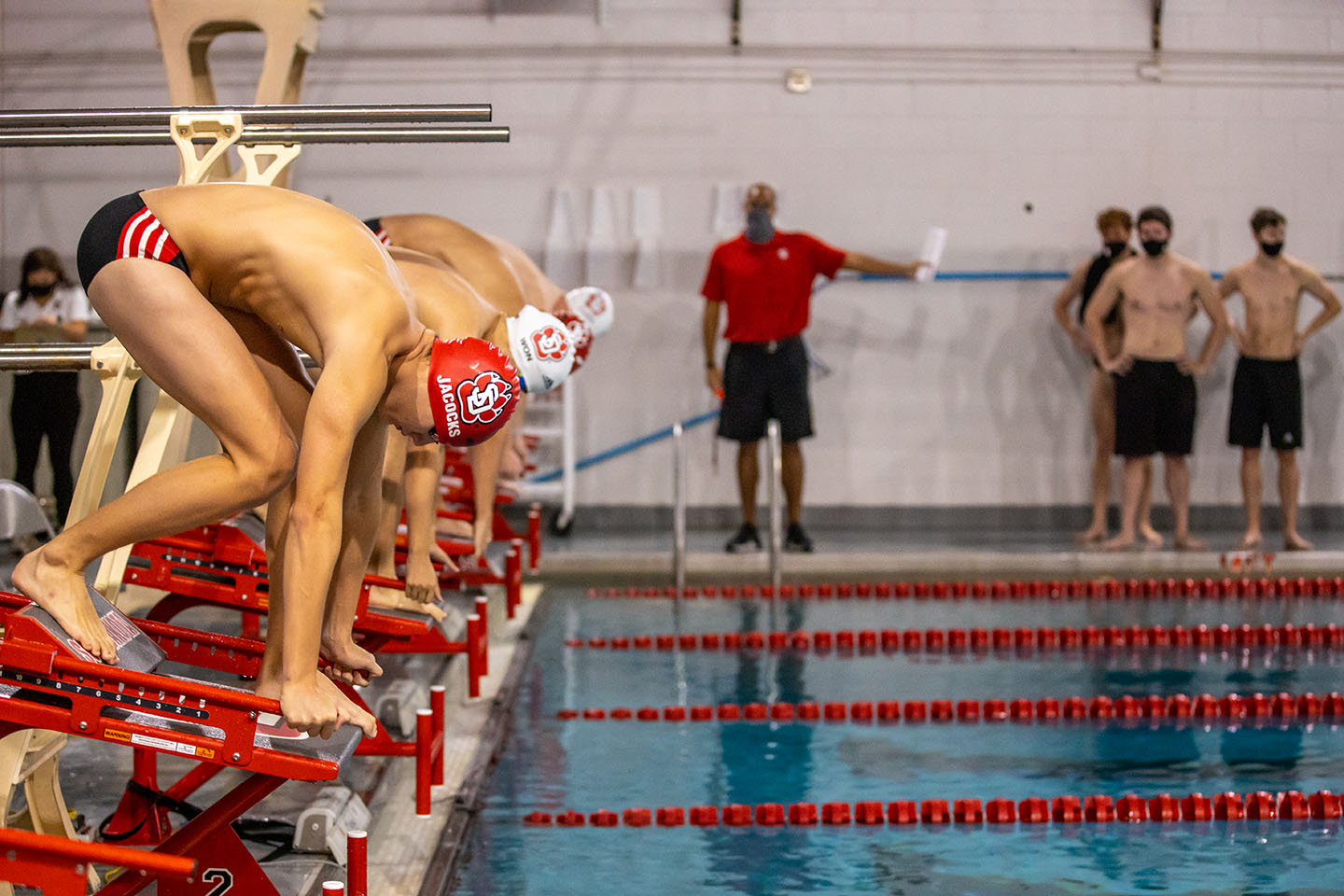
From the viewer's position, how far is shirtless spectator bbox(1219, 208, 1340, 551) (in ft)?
30.6

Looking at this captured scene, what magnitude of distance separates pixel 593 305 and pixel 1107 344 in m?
4.23

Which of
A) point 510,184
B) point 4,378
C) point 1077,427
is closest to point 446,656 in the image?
point 4,378

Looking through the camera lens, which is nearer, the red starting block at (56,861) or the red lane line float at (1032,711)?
the red starting block at (56,861)

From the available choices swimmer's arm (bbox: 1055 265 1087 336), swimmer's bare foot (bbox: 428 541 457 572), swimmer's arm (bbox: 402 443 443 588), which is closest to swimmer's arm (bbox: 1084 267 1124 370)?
swimmer's arm (bbox: 1055 265 1087 336)

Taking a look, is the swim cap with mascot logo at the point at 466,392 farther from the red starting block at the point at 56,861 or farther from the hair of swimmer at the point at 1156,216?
the hair of swimmer at the point at 1156,216

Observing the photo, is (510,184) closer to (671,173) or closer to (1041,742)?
(671,173)

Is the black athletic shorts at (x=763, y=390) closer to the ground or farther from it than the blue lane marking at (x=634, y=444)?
farther from it

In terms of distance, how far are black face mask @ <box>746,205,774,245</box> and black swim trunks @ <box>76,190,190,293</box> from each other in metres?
6.36

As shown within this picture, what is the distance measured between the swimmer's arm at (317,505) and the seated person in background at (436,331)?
165 centimetres

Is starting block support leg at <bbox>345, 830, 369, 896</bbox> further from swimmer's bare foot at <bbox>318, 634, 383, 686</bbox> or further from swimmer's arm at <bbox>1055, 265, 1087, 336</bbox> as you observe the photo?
swimmer's arm at <bbox>1055, 265, 1087, 336</bbox>

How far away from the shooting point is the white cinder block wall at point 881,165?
10828mm

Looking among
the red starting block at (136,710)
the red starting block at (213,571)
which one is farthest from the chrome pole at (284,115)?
the red starting block at (136,710)

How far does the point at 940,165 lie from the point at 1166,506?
2.88 metres

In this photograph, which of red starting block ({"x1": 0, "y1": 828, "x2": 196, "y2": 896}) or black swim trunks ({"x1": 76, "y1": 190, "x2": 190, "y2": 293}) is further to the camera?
black swim trunks ({"x1": 76, "y1": 190, "x2": 190, "y2": 293})
